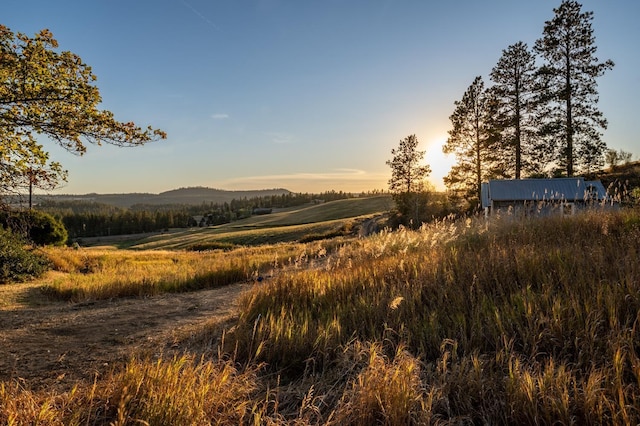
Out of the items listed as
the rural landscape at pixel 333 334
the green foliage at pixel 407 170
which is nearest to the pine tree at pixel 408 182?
the green foliage at pixel 407 170

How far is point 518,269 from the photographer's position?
4.75 metres

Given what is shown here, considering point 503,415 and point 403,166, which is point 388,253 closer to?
point 503,415

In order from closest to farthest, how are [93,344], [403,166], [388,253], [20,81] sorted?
[93,344] → [20,81] → [388,253] → [403,166]

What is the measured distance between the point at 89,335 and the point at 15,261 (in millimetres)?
11862

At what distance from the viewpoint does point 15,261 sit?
1345 centimetres

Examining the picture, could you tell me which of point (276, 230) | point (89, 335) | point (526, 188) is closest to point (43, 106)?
point (89, 335)

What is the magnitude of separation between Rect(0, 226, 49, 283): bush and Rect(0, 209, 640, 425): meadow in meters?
12.3

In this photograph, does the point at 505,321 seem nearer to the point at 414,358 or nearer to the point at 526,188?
the point at 414,358

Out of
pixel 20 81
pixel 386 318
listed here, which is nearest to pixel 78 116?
pixel 20 81

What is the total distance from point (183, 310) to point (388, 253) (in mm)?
4563

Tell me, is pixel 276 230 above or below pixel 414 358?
below

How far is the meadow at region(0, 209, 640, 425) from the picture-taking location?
94.3 inches

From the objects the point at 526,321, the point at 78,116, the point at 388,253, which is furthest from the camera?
the point at 388,253

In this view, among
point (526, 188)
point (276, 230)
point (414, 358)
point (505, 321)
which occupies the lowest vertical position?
point (276, 230)
